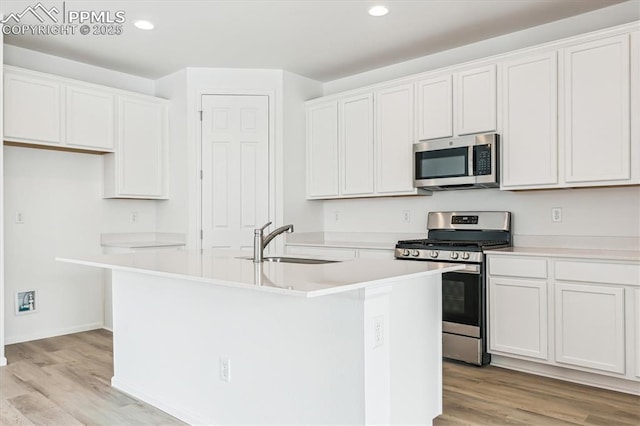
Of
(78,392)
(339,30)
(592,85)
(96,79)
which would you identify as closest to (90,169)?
(96,79)

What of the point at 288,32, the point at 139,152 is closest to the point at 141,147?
the point at 139,152

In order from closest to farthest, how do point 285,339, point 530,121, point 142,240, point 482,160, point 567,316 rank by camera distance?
point 285,339, point 567,316, point 530,121, point 482,160, point 142,240

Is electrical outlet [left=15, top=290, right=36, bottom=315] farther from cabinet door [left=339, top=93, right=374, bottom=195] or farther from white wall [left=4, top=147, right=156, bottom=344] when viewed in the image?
cabinet door [left=339, top=93, right=374, bottom=195]

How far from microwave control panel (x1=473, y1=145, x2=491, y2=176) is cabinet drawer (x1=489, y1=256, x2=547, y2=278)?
688 mm

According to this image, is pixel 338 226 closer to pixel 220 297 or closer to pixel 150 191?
pixel 150 191

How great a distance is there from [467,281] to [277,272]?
77.6 inches

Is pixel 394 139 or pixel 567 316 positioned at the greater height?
pixel 394 139

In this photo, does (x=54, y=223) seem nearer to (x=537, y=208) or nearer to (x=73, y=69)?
(x=73, y=69)

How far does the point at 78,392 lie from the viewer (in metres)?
2.94

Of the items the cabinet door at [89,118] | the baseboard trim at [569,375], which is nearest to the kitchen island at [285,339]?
the baseboard trim at [569,375]

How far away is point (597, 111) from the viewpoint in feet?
10.3

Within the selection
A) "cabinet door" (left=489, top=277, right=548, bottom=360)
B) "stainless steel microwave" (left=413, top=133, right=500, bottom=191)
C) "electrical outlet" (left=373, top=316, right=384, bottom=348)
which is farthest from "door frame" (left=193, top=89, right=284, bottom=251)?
"electrical outlet" (left=373, top=316, right=384, bottom=348)

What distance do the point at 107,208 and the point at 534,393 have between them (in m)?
4.12

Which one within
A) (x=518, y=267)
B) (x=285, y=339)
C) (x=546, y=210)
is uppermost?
(x=546, y=210)
